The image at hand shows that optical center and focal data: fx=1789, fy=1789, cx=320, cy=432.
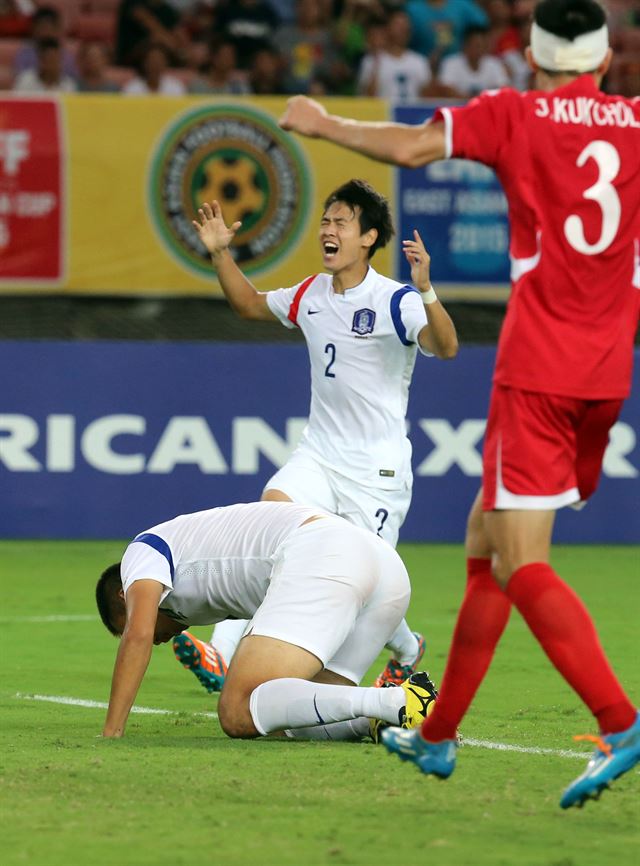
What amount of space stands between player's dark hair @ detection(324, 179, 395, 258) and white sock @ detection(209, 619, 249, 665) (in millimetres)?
1687

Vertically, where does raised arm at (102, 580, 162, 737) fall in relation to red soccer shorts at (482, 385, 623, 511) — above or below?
below

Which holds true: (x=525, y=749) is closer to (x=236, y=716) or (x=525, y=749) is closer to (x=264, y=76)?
(x=236, y=716)

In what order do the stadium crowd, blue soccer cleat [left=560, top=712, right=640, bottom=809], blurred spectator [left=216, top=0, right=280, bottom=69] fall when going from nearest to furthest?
blue soccer cleat [left=560, top=712, right=640, bottom=809] < the stadium crowd < blurred spectator [left=216, top=0, right=280, bottom=69]

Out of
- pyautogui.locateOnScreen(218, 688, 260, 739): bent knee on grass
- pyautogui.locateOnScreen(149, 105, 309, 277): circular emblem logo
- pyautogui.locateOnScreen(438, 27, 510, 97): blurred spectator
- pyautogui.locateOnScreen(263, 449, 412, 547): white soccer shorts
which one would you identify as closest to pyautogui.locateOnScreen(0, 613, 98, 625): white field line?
pyautogui.locateOnScreen(263, 449, 412, 547): white soccer shorts

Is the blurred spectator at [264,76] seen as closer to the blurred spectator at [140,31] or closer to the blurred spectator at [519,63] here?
the blurred spectator at [140,31]

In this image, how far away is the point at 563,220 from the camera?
15.6ft

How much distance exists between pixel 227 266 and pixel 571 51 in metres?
2.97

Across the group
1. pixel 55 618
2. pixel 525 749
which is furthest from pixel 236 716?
pixel 55 618

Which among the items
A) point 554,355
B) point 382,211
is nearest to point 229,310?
point 382,211

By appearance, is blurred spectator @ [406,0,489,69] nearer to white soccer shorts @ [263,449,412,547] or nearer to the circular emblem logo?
the circular emblem logo

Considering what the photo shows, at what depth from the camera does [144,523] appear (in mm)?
12844

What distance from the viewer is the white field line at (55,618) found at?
375 inches

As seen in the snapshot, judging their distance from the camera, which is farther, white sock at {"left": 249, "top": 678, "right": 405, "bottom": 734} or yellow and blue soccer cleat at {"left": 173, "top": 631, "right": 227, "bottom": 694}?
yellow and blue soccer cleat at {"left": 173, "top": 631, "right": 227, "bottom": 694}

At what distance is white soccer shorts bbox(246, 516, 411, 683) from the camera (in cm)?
596
